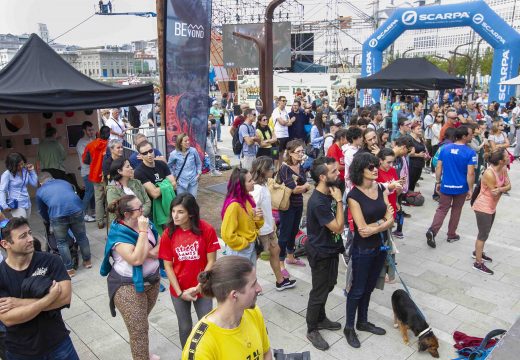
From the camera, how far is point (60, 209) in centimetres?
517

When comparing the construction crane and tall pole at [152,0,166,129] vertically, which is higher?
the construction crane

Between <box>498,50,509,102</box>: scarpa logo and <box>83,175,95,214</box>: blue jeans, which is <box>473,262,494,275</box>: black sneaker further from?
<box>498,50,509,102</box>: scarpa logo

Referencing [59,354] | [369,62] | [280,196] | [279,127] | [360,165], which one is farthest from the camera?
[369,62]

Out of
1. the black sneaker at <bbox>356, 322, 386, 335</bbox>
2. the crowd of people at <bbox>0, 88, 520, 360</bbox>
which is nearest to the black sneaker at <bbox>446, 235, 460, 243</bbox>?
the crowd of people at <bbox>0, 88, 520, 360</bbox>

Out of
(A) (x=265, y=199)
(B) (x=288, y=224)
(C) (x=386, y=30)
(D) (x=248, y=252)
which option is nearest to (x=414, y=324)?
(D) (x=248, y=252)

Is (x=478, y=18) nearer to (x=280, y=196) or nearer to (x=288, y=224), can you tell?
(x=288, y=224)

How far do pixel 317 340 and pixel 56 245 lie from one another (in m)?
3.78

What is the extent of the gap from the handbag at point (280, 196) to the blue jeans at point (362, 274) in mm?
1411

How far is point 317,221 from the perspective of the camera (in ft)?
12.5

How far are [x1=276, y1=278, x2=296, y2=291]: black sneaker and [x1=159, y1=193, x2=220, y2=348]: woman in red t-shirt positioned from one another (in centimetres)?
193

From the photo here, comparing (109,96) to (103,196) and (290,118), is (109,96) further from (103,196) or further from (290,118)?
(290,118)

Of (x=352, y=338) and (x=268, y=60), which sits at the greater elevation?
(x=268, y=60)

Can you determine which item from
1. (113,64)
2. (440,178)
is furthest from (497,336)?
(113,64)

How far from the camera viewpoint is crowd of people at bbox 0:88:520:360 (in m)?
2.55
